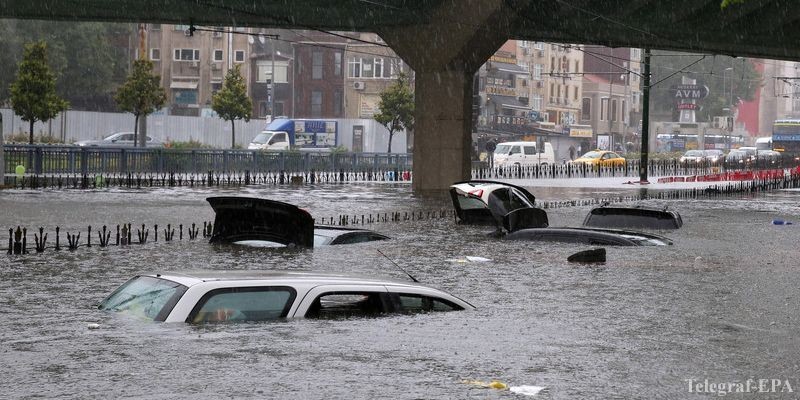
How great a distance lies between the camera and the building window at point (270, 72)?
101m

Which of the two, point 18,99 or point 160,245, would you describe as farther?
point 18,99

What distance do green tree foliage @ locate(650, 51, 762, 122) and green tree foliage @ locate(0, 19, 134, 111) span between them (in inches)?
2671

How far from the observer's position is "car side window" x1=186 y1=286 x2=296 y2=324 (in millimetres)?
11875

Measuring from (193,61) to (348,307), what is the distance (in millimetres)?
91043

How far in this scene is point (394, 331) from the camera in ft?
39.8

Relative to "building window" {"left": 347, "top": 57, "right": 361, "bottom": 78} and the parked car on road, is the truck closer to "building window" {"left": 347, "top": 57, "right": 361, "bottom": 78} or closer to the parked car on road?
the parked car on road

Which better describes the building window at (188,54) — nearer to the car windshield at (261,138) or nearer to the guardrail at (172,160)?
the car windshield at (261,138)

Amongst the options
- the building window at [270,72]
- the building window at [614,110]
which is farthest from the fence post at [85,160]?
the building window at [614,110]

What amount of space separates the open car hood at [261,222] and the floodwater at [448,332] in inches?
21.0

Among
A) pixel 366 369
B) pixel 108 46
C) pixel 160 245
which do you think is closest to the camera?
pixel 366 369

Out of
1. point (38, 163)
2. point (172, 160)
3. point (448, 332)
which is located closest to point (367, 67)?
point (172, 160)

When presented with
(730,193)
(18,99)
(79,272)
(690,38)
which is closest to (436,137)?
(690,38)

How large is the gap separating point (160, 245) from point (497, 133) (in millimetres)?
79491

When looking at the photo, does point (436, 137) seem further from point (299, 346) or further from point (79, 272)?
point (299, 346)
